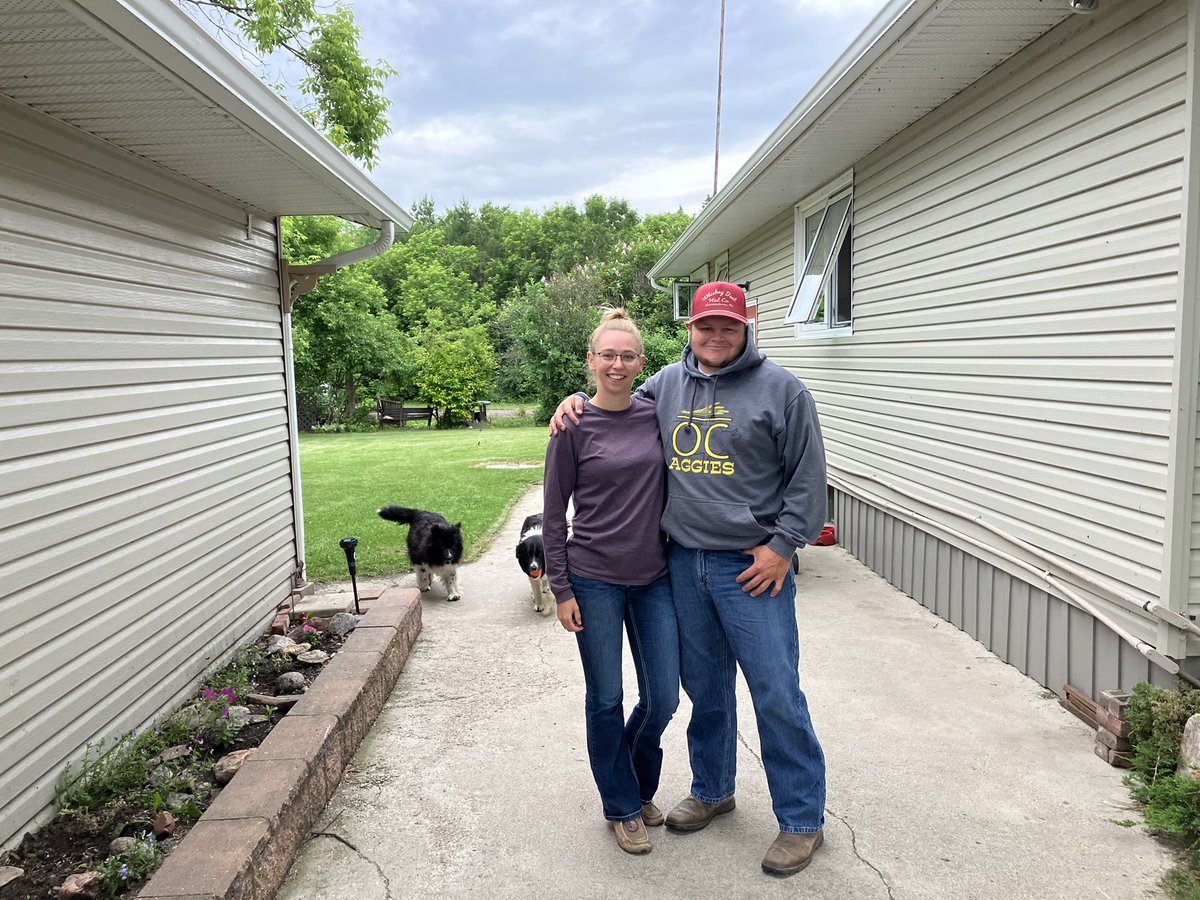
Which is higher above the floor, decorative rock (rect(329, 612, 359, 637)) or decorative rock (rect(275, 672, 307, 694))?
decorative rock (rect(329, 612, 359, 637))

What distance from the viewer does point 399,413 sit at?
3112 centimetres

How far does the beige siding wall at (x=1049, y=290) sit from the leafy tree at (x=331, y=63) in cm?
789

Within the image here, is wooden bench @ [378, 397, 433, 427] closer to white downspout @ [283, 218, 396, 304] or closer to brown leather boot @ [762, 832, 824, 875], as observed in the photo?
white downspout @ [283, 218, 396, 304]

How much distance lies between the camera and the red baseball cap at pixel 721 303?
2.66m

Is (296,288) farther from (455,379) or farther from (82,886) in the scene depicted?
(455,379)

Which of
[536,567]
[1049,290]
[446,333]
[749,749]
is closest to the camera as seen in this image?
[749,749]

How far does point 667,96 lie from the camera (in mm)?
70125

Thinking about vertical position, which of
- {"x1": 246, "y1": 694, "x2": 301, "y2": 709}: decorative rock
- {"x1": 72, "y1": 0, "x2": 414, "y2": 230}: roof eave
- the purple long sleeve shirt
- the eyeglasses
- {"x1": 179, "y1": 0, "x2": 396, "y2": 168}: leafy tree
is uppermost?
{"x1": 179, "y1": 0, "x2": 396, "y2": 168}: leafy tree

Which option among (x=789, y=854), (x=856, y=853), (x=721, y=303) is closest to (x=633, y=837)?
(x=789, y=854)

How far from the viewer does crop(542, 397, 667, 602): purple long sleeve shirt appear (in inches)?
105

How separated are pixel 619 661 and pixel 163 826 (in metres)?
1.70

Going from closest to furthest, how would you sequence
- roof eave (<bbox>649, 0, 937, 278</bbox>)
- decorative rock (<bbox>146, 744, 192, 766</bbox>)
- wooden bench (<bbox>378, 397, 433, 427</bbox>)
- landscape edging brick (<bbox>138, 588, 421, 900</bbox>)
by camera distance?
landscape edging brick (<bbox>138, 588, 421, 900</bbox>) < decorative rock (<bbox>146, 744, 192, 766</bbox>) < roof eave (<bbox>649, 0, 937, 278</bbox>) < wooden bench (<bbox>378, 397, 433, 427</bbox>)

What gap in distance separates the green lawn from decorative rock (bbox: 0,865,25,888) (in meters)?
4.21

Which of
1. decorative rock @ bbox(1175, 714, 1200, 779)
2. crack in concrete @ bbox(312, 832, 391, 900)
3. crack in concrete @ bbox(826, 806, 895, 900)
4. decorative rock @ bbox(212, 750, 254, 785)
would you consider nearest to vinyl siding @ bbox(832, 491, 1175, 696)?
decorative rock @ bbox(1175, 714, 1200, 779)
